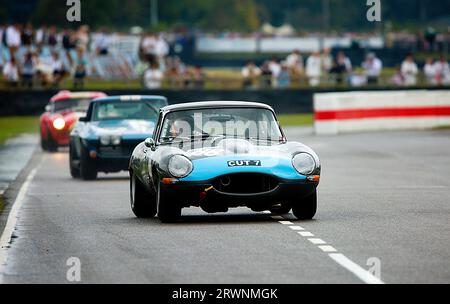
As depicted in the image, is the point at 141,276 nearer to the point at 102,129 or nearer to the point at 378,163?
the point at 102,129

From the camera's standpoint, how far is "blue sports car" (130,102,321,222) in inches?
513

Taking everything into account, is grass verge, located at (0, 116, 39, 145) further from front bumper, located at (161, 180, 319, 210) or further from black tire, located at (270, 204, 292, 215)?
front bumper, located at (161, 180, 319, 210)

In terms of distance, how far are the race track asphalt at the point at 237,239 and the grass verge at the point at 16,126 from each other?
1836 centimetres

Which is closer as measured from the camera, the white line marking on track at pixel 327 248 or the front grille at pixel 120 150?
the white line marking on track at pixel 327 248

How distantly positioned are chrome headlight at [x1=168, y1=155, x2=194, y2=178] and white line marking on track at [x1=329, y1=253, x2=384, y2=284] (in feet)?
9.35

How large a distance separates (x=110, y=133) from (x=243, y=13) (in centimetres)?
9773

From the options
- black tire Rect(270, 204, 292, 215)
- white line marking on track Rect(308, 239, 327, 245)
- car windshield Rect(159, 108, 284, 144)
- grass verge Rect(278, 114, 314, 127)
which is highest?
car windshield Rect(159, 108, 284, 144)

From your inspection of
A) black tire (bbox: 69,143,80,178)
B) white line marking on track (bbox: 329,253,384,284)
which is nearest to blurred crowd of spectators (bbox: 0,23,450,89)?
black tire (bbox: 69,143,80,178)

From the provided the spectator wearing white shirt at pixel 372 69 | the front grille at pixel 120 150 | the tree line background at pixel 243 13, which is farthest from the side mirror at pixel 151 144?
the tree line background at pixel 243 13

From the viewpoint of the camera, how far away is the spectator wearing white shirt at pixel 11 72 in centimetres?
4228

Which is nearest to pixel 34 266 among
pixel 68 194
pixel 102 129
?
pixel 68 194

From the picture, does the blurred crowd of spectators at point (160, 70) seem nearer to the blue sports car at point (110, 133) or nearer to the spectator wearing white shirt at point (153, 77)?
the spectator wearing white shirt at point (153, 77)

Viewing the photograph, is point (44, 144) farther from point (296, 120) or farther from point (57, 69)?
point (296, 120)
